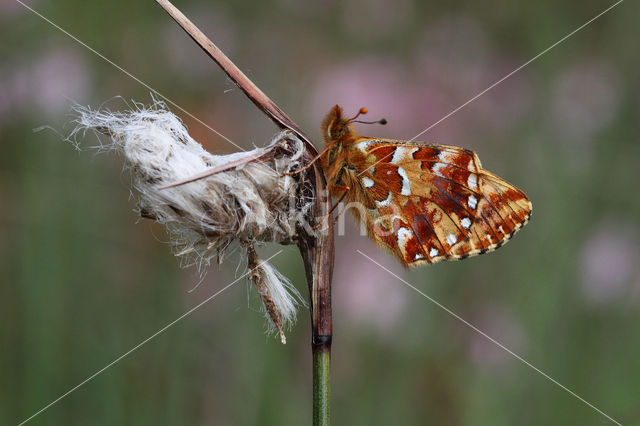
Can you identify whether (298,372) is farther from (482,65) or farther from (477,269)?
(482,65)

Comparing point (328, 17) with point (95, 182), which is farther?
point (328, 17)

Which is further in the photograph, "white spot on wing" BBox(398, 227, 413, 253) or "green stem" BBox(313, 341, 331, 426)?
"white spot on wing" BBox(398, 227, 413, 253)

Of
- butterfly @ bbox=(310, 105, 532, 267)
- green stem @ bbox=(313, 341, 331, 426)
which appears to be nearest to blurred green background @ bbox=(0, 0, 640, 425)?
butterfly @ bbox=(310, 105, 532, 267)

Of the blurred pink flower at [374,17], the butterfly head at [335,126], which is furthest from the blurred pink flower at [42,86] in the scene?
the butterfly head at [335,126]

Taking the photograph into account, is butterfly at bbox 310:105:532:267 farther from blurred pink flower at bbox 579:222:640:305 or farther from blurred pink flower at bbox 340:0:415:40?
blurred pink flower at bbox 340:0:415:40

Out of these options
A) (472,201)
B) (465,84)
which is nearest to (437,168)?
(472,201)

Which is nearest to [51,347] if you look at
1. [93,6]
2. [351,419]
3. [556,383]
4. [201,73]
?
[351,419]
